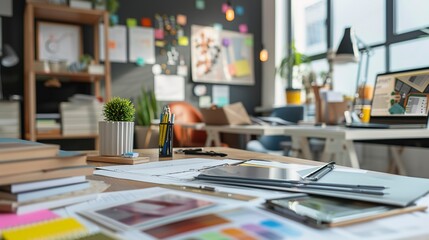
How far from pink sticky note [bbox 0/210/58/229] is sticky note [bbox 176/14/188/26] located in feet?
14.0

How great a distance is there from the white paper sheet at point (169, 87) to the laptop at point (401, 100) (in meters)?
Answer: 2.62

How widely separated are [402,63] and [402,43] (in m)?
0.17

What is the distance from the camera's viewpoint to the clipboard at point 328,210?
452 mm

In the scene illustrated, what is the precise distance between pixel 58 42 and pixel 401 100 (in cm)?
318

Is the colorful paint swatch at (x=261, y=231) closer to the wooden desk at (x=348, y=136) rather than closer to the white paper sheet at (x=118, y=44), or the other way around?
the wooden desk at (x=348, y=136)

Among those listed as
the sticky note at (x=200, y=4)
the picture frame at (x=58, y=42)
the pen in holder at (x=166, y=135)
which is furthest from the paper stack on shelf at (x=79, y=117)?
the pen in holder at (x=166, y=135)

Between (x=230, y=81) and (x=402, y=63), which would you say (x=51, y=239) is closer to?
(x=402, y=63)

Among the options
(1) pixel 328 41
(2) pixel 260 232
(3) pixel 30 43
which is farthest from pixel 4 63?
(2) pixel 260 232

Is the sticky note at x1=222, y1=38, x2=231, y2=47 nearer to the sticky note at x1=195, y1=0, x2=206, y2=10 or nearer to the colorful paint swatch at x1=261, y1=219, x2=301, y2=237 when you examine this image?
the sticky note at x1=195, y1=0, x2=206, y2=10

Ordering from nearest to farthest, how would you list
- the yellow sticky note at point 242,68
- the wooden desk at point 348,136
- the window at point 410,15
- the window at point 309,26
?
1. the wooden desk at point 348,136
2. the window at point 410,15
3. the window at point 309,26
4. the yellow sticky note at point 242,68

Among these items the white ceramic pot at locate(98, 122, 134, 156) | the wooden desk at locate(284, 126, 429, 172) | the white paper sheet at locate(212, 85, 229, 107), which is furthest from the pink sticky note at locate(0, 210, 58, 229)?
the white paper sheet at locate(212, 85, 229, 107)

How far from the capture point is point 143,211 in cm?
49

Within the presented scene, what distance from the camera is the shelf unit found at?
3.35m

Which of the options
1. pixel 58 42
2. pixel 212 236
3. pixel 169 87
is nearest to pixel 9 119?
pixel 58 42
